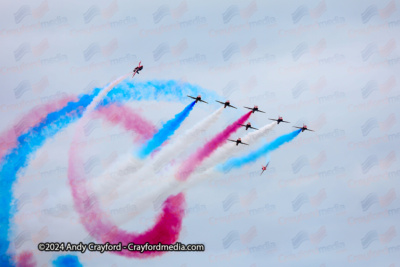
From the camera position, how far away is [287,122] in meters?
127

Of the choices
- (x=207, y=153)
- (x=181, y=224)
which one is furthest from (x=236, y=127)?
(x=181, y=224)

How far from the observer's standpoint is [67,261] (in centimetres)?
11944

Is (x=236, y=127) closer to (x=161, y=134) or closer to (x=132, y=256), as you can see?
(x=161, y=134)

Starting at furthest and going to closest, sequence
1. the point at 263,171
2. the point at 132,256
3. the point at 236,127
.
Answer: the point at 263,171 < the point at 236,127 < the point at 132,256

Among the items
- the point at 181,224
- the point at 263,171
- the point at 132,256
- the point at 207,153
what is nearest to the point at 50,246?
the point at 132,256

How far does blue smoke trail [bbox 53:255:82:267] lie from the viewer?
118750 millimetres

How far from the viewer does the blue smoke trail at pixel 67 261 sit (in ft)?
390

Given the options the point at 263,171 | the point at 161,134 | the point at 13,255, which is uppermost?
the point at 161,134

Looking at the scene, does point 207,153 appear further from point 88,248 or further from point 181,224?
point 88,248

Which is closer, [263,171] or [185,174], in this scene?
[185,174]

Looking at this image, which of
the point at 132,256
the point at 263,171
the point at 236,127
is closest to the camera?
the point at 132,256

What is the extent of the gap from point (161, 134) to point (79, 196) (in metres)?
15.7

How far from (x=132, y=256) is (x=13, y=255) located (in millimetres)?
18225

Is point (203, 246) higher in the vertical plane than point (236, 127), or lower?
lower
